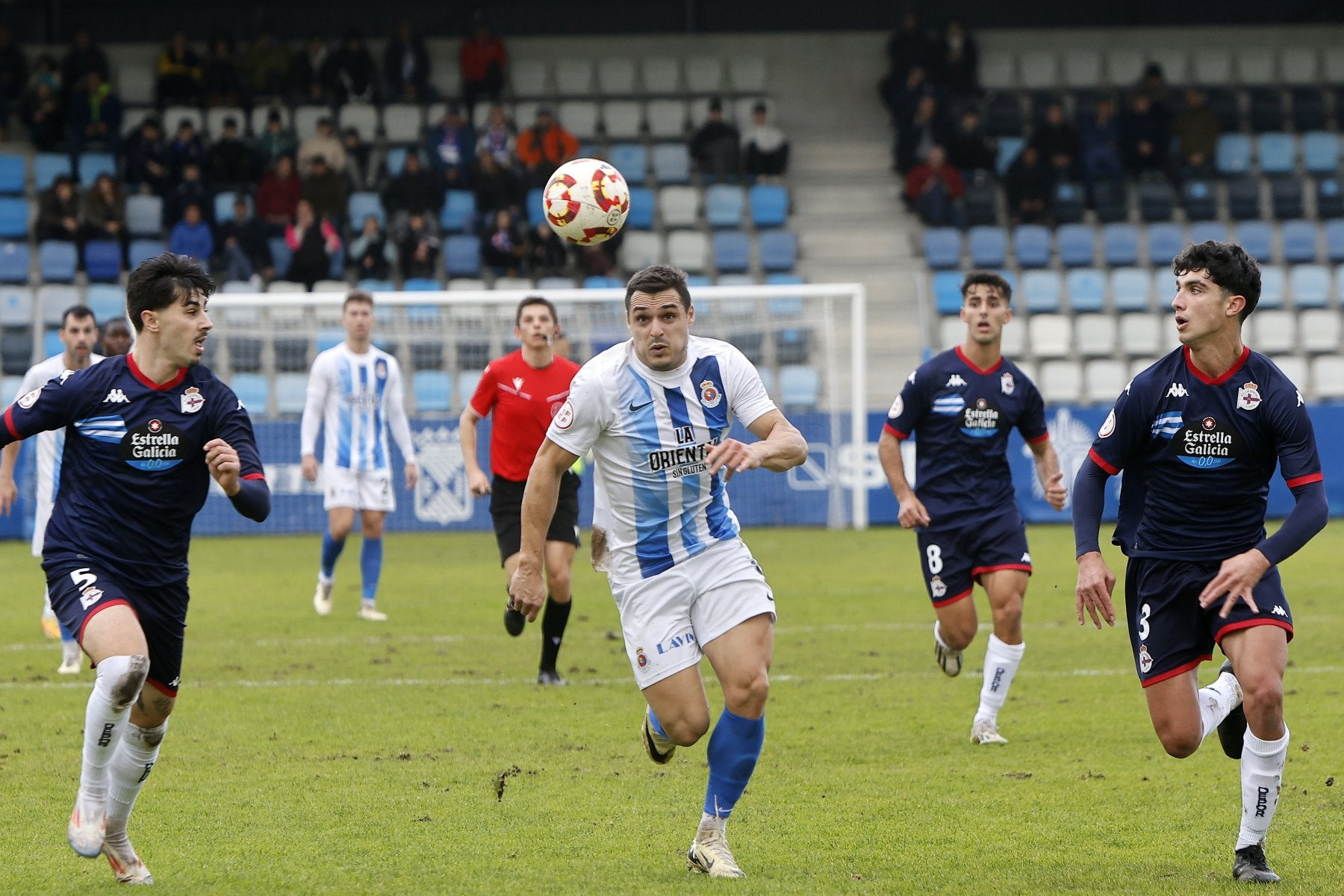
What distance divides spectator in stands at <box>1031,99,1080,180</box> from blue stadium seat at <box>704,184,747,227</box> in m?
4.78

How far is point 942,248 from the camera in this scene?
78.7 feet

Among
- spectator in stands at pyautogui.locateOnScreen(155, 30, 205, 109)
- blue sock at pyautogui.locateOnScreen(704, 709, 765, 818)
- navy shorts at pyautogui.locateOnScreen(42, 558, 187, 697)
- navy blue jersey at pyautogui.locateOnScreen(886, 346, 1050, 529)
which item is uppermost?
spectator in stands at pyautogui.locateOnScreen(155, 30, 205, 109)

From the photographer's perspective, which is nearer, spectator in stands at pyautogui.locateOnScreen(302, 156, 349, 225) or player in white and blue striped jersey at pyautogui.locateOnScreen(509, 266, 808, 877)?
player in white and blue striped jersey at pyautogui.locateOnScreen(509, 266, 808, 877)

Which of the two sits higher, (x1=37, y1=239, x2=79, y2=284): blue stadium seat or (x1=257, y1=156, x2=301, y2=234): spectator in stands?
(x1=257, y1=156, x2=301, y2=234): spectator in stands

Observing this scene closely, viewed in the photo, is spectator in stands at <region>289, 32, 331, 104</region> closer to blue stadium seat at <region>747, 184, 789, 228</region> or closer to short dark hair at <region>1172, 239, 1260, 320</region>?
blue stadium seat at <region>747, 184, 789, 228</region>

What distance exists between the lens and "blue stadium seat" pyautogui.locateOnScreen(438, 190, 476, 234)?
23.6 m

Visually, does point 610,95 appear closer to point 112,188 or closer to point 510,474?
point 112,188

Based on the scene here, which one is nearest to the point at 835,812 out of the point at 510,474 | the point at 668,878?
the point at 668,878

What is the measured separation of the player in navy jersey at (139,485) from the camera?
5445mm

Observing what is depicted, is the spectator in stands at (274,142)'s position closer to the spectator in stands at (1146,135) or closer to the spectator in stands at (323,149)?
the spectator in stands at (323,149)

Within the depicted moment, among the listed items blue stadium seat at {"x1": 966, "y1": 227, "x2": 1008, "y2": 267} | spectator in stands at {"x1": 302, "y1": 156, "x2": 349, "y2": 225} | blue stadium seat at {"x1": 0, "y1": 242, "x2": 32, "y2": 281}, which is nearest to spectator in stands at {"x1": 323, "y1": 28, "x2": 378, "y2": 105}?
spectator in stands at {"x1": 302, "y1": 156, "x2": 349, "y2": 225}

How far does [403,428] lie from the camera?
12.8 meters

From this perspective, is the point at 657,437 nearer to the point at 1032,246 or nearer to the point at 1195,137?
the point at 1032,246

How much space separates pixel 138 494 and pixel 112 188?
1833 cm
